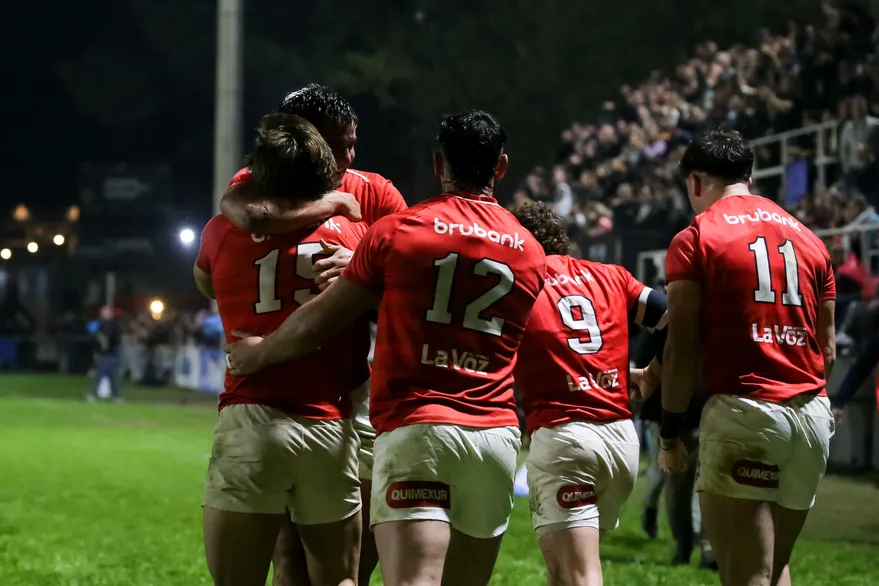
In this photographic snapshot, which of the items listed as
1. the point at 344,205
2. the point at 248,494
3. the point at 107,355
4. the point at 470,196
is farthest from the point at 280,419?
the point at 107,355

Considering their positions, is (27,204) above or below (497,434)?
above

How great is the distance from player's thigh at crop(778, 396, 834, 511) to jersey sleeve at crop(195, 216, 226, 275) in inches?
92.0

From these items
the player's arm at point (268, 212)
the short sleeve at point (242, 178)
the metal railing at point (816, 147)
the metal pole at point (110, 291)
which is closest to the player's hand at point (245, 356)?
the player's arm at point (268, 212)

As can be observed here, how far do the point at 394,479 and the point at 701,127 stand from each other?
18338mm

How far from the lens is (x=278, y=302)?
5027 mm

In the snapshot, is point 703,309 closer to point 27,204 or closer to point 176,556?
point 176,556

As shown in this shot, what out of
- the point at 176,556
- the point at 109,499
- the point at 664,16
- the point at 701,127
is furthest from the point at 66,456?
the point at 664,16

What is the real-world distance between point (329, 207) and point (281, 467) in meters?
0.95

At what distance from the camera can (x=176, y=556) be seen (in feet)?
32.9

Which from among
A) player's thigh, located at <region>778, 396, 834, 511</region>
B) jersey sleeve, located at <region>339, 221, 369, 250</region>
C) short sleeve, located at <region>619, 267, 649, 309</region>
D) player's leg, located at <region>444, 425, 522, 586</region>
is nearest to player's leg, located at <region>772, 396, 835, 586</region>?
player's thigh, located at <region>778, 396, 834, 511</region>

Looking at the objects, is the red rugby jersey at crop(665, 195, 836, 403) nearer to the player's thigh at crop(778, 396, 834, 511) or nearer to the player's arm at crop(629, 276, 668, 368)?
the player's thigh at crop(778, 396, 834, 511)

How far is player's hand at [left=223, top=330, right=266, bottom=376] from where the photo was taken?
194 inches

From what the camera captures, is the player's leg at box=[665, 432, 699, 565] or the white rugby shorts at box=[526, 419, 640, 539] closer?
the white rugby shorts at box=[526, 419, 640, 539]

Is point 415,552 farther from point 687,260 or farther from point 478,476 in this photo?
point 687,260
